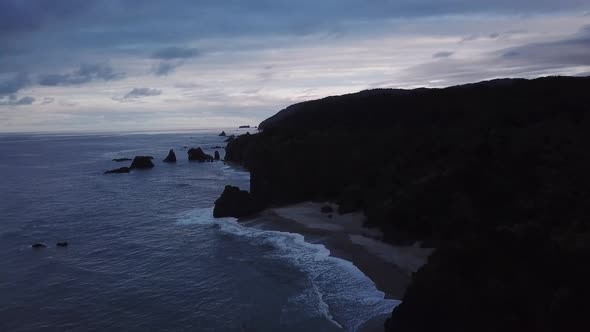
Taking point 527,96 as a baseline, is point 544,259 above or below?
below

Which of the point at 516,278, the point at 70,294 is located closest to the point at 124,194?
the point at 70,294

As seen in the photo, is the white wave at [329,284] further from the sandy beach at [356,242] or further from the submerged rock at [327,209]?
the submerged rock at [327,209]

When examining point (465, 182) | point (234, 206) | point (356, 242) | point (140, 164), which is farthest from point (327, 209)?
point (140, 164)

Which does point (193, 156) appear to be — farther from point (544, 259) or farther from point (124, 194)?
point (544, 259)

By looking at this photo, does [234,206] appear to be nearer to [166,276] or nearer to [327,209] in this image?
[327,209]

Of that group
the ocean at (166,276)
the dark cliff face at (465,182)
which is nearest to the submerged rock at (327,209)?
the dark cliff face at (465,182)

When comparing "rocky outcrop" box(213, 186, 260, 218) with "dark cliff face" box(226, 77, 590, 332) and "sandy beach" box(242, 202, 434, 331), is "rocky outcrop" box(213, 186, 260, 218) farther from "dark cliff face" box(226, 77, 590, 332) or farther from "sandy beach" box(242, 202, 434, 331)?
"dark cliff face" box(226, 77, 590, 332)

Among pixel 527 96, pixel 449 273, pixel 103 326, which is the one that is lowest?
pixel 103 326
